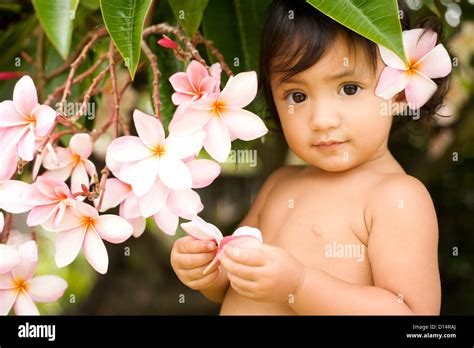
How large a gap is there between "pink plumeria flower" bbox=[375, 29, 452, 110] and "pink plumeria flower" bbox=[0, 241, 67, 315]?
0.44 meters

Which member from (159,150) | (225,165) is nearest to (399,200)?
(159,150)

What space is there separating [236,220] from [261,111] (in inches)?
24.4

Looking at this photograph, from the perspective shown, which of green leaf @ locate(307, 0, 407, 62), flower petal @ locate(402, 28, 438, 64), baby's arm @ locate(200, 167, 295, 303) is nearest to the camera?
green leaf @ locate(307, 0, 407, 62)

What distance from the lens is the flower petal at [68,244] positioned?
0.79 meters

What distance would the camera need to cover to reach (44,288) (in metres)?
0.85

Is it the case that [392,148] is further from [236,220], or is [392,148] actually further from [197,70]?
[197,70]

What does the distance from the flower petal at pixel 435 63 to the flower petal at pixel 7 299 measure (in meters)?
0.53

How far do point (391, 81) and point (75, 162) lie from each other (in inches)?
14.9

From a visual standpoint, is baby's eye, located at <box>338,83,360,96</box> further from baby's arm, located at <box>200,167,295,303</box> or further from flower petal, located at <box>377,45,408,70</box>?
baby's arm, located at <box>200,167,295,303</box>

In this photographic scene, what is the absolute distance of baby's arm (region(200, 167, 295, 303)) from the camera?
940 mm

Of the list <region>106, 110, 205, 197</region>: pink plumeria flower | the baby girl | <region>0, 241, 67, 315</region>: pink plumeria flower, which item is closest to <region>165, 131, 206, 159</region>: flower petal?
<region>106, 110, 205, 197</region>: pink plumeria flower

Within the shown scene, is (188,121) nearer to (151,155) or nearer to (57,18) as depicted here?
(151,155)
